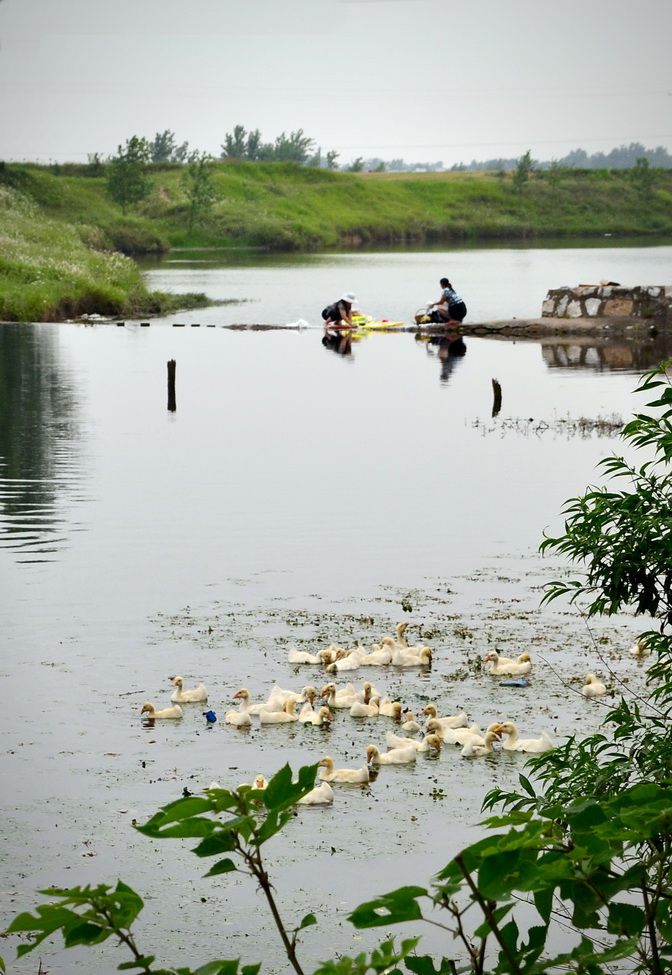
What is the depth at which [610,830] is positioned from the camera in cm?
347

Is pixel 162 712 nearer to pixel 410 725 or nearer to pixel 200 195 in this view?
pixel 410 725

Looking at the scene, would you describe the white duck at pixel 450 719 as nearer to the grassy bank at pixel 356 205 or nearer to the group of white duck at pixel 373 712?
the group of white duck at pixel 373 712

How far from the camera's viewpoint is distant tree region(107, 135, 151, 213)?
369 ft

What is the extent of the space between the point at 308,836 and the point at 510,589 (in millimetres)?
7016

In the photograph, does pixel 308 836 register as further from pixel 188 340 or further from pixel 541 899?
pixel 188 340

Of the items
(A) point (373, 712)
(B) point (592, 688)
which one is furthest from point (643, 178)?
(A) point (373, 712)

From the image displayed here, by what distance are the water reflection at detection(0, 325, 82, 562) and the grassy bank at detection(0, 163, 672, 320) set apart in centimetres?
2737

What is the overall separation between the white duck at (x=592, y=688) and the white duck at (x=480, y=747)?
1.50 metres

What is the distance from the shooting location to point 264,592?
1630 centimetres

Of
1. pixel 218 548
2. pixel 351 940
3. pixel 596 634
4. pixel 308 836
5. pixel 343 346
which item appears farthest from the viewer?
pixel 343 346

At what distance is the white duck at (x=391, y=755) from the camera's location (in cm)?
1113

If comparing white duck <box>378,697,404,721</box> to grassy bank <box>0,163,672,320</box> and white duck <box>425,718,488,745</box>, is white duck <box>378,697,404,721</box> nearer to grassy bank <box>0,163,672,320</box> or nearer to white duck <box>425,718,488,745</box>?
white duck <box>425,718,488,745</box>

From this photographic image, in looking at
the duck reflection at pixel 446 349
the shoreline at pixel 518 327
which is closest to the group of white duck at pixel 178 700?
the duck reflection at pixel 446 349

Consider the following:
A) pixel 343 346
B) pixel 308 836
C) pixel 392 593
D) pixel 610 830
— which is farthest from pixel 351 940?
pixel 343 346
